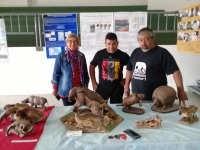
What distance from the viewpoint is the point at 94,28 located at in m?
3.43

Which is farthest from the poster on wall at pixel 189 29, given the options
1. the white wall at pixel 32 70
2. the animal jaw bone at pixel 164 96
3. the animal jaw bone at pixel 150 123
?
the animal jaw bone at pixel 150 123

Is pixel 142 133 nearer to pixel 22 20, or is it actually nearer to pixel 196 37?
pixel 196 37

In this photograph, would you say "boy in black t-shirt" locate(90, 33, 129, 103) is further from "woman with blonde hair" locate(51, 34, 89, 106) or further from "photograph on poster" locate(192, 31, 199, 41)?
"photograph on poster" locate(192, 31, 199, 41)

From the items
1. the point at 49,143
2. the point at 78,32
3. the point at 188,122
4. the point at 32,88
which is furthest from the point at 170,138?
the point at 32,88

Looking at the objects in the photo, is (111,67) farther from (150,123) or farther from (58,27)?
(58,27)

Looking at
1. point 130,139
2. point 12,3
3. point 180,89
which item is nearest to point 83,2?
point 12,3

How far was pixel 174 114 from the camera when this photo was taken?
154cm

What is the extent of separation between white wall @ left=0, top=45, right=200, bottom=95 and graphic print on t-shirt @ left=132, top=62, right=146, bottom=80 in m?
1.78

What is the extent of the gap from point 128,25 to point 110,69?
1.60 m

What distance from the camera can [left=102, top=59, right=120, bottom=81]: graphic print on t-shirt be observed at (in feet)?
6.83

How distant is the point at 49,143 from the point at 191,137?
0.87m

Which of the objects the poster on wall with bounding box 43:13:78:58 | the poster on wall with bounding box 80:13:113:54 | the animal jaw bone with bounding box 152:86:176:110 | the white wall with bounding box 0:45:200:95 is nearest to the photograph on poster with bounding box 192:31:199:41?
the white wall with bounding box 0:45:200:95

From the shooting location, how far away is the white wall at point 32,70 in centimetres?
367

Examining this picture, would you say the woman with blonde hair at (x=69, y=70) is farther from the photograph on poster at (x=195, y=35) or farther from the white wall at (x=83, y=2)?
the white wall at (x=83, y=2)
